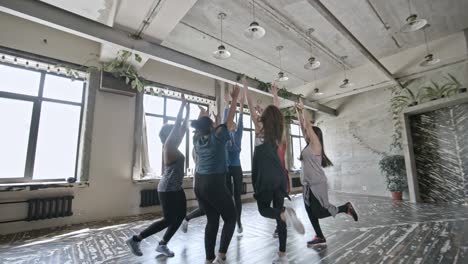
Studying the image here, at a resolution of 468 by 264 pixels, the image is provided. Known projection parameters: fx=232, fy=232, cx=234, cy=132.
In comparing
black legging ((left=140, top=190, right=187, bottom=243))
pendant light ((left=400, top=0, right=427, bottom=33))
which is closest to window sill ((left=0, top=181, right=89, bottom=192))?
black legging ((left=140, top=190, right=187, bottom=243))

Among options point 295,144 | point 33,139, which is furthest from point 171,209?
point 295,144

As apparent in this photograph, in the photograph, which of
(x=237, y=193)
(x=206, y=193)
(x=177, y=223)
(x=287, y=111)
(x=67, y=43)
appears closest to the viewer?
(x=206, y=193)

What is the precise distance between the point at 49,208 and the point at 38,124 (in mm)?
1454

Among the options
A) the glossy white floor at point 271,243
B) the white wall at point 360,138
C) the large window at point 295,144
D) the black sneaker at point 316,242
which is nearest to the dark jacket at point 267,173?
the glossy white floor at point 271,243

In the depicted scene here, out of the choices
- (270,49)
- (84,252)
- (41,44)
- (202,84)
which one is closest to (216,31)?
(270,49)

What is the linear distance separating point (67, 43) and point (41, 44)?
393 millimetres

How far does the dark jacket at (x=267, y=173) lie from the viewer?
1943 millimetres

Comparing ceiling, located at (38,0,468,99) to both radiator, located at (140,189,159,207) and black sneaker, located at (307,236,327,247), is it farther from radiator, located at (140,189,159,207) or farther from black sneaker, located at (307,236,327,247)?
black sneaker, located at (307,236,327,247)

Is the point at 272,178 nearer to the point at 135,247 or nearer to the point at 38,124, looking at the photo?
the point at 135,247

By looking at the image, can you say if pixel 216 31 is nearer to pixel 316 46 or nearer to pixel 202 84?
pixel 202 84

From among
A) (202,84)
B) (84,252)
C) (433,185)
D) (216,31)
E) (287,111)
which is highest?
(216,31)

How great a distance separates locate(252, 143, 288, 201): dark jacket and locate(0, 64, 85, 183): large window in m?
3.91

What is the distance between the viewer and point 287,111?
7312mm

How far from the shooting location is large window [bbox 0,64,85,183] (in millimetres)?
3768
